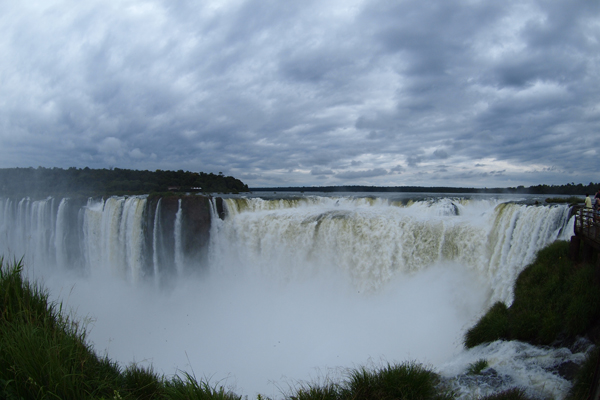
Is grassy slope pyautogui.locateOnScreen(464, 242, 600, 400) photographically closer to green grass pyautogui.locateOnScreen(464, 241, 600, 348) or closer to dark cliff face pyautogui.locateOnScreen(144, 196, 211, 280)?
green grass pyautogui.locateOnScreen(464, 241, 600, 348)

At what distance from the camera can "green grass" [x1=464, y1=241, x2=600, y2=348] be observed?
6676 mm

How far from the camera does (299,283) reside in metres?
17.2

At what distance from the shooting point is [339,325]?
45.3 feet

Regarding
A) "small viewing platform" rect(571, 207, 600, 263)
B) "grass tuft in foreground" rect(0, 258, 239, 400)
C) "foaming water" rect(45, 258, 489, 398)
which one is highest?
"small viewing platform" rect(571, 207, 600, 263)

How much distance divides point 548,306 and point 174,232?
1943 cm

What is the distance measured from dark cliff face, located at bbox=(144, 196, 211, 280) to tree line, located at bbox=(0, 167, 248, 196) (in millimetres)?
11720

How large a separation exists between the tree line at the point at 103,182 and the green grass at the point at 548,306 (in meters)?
31.1

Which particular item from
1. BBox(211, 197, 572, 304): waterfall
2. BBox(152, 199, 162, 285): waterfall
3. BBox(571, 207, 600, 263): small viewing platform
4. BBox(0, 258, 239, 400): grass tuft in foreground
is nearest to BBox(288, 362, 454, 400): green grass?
BBox(0, 258, 239, 400): grass tuft in foreground

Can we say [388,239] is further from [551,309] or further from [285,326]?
[551,309]

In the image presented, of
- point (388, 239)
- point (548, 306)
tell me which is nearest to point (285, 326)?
point (388, 239)

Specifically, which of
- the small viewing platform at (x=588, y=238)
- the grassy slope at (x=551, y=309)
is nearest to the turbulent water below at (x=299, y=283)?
the grassy slope at (x=551, y=309)

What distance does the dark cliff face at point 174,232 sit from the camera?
2000 centimetres

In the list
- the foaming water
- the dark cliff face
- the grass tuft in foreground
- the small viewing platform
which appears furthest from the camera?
the dark cliff face

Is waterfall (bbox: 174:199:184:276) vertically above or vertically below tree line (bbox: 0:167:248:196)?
below
